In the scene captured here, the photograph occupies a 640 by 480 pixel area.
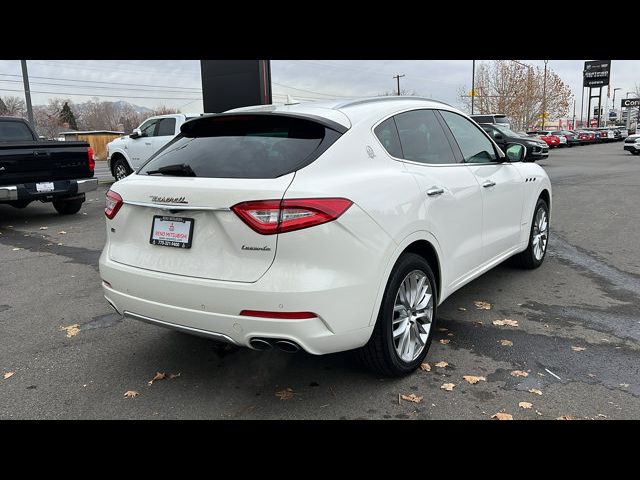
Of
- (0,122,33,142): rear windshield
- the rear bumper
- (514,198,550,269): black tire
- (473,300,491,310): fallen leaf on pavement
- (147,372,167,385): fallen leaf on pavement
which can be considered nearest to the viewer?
(147,372,167,385): fallen leaf on pavement

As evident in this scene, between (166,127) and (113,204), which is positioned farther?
(166,127)

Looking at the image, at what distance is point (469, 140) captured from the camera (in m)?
4.58

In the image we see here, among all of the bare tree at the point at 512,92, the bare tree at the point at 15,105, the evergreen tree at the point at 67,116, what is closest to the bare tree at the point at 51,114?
the evergreen tree at the point at 67,116

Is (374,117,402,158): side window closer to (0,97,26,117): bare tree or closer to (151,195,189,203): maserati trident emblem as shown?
(151,195,189,203): maserati trident emblem

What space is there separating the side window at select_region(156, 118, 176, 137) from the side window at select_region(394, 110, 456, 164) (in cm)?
1141

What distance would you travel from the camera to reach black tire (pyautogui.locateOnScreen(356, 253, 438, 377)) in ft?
10.5

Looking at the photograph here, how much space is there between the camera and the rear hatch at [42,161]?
8.94m

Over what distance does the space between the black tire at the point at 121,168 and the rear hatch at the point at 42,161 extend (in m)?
5.33

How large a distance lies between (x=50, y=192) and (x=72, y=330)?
5.87m

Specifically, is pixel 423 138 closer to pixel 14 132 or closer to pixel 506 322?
pixel 506 322

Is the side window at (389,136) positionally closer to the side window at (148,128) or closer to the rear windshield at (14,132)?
the rear windshield at (14,132)

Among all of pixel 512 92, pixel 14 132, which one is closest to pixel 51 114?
pixel 512 92

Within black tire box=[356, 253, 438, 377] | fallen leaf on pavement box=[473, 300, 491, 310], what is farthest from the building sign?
black tire box=[356, 253, 438, 377]
